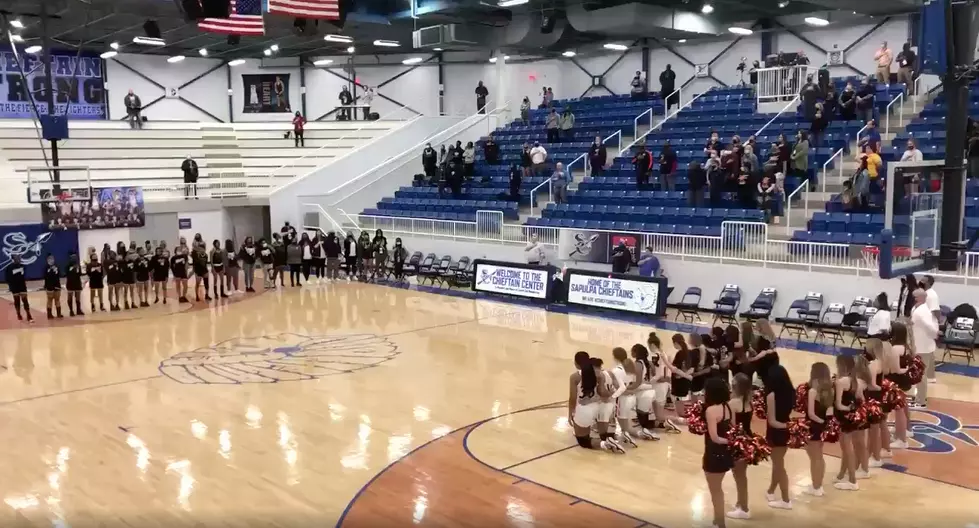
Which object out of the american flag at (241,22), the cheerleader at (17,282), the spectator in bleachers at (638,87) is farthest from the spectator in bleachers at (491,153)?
the cheerleader at (17,282)

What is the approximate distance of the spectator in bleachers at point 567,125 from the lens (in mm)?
25859

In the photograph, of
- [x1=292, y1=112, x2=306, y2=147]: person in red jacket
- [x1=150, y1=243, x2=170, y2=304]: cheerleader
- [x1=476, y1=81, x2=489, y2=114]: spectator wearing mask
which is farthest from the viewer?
[x1=476, y1=81, x2=489, y2=114]: spectator wearing mask

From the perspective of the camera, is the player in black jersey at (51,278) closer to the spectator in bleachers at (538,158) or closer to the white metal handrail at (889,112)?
the spectator in bleachers at (538,158)

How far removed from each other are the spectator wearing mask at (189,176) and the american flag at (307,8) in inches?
303

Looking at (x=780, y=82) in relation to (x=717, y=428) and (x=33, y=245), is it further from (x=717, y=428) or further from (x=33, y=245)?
(x=33, y=245)

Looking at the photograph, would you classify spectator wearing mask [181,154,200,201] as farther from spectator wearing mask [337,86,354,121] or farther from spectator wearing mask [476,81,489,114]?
spectator wearing mask [476,81,489,114]

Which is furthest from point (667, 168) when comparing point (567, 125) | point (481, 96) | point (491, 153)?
point (481, 96)

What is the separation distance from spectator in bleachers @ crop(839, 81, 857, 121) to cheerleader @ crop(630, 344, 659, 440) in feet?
42.8

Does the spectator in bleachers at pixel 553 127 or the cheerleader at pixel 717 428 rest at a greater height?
the spectator in bleachers at pixel 553 127

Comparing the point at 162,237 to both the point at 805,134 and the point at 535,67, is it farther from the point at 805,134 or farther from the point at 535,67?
the point at 805,134

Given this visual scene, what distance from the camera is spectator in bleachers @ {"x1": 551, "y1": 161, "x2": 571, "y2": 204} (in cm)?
2175

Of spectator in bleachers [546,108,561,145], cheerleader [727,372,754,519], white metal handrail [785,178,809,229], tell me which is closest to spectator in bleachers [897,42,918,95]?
white metal handrail [785,178,809,229]

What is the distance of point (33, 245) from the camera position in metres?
22.1

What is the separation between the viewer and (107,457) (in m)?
8.84
